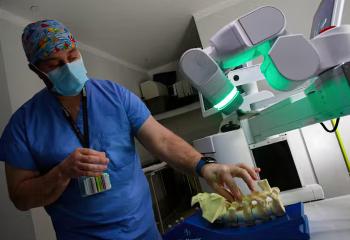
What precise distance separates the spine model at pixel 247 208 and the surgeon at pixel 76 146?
0.11 meters

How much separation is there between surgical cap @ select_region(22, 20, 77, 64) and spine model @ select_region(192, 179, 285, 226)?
0.76m

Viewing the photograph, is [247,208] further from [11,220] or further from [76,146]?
[11,220]

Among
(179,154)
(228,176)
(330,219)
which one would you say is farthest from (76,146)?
(330,219)

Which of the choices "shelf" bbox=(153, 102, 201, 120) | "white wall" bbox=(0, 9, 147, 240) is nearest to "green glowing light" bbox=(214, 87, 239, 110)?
"white wall" bbox=(0, 9, 147, 240)

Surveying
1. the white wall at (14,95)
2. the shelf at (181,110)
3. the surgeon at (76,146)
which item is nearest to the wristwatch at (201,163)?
the surgeon at (76,146)

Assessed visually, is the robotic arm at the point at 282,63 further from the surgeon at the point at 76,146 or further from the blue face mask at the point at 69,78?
the blue face mask at the point at 69,78

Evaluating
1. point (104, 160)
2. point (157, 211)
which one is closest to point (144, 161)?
point (157, 211)

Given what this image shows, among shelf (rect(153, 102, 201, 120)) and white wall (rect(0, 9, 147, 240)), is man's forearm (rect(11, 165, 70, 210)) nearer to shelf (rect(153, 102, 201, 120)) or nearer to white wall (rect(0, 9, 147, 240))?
white wall (rect(0, 9, 147, 240))

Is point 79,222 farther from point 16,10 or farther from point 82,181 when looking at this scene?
point 16,10

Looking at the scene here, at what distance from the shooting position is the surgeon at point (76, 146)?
2.86ft

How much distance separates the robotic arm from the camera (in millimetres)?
582

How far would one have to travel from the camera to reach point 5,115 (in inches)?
68.9

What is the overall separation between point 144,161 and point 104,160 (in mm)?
2706

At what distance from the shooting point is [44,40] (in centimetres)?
90
